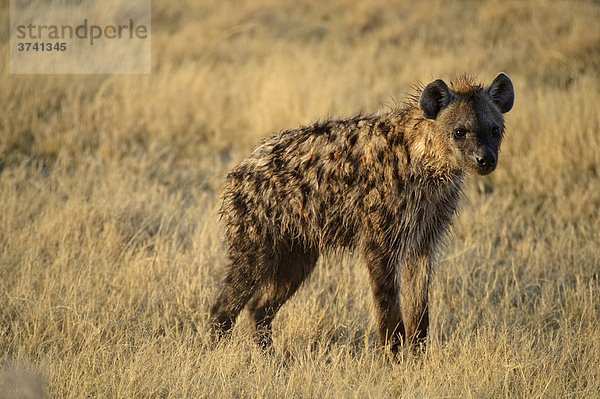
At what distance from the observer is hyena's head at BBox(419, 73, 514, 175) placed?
400cm

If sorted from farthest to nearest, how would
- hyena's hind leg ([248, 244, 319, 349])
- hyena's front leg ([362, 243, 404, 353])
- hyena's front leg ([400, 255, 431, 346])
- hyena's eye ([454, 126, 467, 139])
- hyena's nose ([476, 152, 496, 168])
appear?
hyena's hind leg ([248, 244, 319, 349])
hyena's front leg ([400, 255, 431, 346])
hyena's front leg ([362, 243, 404, 353])
hyena's eye ([454, 126, 467, 139])
hyena's nose ([476, 152, 496, 168])

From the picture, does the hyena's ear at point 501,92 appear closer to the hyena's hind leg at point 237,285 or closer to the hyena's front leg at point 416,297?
the hyena's front leg at point 416,297

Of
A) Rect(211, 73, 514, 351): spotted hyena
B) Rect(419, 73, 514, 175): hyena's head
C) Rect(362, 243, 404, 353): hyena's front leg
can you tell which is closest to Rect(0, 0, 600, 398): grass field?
Rect(362, 243, 404, 353): hyena's front leg

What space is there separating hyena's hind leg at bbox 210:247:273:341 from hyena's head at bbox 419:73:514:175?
1.30m

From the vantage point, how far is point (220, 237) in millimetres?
6027

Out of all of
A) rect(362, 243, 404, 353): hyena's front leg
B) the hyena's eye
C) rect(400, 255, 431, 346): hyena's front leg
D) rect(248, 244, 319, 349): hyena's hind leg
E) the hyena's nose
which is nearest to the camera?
the hyena's nose

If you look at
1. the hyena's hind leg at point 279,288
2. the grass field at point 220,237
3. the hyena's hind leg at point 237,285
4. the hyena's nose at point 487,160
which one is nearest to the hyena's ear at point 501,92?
the grass field at point 220,237

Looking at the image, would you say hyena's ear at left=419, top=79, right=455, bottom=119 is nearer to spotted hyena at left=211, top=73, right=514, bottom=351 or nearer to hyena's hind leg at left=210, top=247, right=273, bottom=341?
spotted hyena at left=211, top=73, right=514, bottom=351

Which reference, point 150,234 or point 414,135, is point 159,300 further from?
point 414,135

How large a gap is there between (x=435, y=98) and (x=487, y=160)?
1.59ft

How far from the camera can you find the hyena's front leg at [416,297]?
4398 mm

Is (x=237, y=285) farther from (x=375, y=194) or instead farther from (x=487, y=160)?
(x=487, y=160)

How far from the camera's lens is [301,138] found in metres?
4.48


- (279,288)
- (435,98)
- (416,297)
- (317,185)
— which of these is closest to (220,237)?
(279,288)
